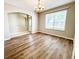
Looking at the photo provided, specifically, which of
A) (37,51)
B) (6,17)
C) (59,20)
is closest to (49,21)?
(59,20)

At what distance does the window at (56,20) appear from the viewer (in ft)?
16.5

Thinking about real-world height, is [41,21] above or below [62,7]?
below

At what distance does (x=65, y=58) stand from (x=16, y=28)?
6.93 meters

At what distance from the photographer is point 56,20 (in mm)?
5762

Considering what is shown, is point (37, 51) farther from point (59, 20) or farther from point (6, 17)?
point (59, 20)

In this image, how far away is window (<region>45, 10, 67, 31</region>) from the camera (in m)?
5.04

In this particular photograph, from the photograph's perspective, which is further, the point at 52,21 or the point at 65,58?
the point at 52,21

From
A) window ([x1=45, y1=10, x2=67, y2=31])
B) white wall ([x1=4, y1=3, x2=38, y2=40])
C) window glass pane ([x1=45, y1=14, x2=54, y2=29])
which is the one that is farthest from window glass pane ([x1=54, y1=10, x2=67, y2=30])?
white wall ([x1=4, y1=3, x2=38, y2=40])

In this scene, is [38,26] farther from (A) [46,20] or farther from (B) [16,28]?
(B) [16,28]


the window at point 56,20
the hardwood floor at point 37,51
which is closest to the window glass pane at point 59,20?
the window at point 56,20

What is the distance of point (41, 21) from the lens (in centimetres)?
716

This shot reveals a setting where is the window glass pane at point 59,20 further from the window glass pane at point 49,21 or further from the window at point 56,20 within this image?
the window glass pane at point 49,21
